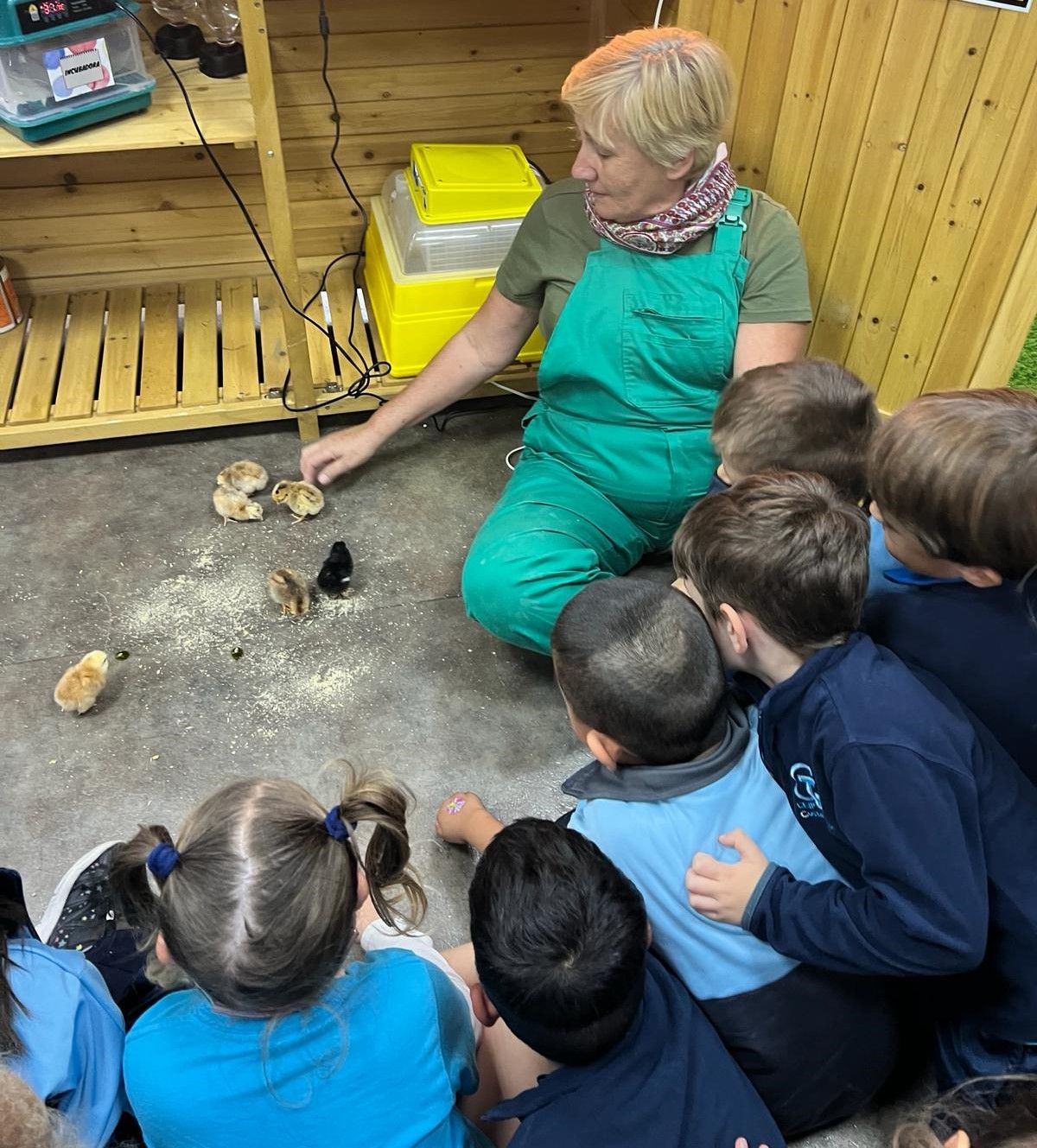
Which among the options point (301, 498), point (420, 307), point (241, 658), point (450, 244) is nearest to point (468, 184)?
point (450, 244)

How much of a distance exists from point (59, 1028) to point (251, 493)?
4.47 ft

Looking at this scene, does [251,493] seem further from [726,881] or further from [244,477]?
[726,881]

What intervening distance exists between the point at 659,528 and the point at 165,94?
133 cm

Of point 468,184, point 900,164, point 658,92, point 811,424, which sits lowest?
point 468,184

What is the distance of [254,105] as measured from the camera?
71.5 inches

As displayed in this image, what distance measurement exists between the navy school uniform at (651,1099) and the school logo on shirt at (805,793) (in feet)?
0.84

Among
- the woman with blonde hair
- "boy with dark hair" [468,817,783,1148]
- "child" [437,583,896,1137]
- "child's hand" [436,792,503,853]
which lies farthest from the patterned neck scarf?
"boy with dark hair" [468,817,783,1148]

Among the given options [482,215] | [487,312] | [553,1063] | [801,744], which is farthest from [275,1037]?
[482,215]

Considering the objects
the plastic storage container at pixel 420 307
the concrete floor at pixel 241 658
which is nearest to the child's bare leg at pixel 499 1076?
the concrete floor at pixel 241 658

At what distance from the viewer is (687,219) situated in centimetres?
165

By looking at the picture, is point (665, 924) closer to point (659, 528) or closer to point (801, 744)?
point (801, 744)

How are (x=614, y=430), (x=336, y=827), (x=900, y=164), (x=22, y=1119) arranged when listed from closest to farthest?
(x=22, y=1119) < (x=336, y=827) < (x=900, y=164) < (x=614, y=430)

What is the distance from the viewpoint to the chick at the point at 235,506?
2068mm

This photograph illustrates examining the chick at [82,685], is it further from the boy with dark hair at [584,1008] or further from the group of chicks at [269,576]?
the boy with dark hair at [584,1008]
